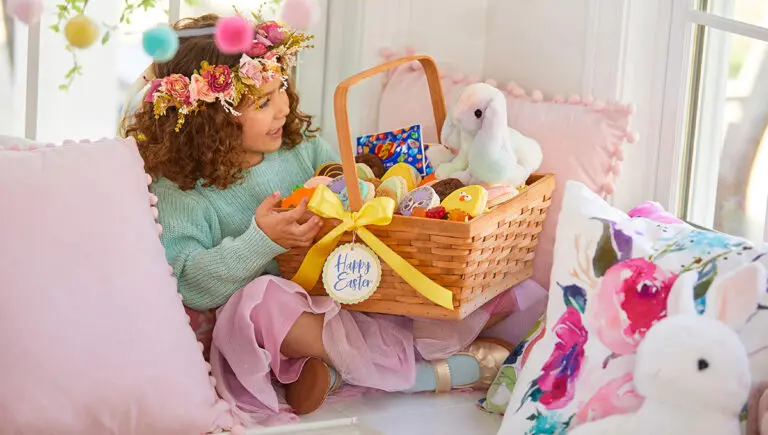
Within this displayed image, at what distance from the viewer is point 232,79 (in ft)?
5.73

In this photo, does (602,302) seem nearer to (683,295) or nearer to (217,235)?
(683,295)

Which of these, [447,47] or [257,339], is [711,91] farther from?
[257,339]

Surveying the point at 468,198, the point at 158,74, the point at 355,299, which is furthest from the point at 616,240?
the point at 158,74

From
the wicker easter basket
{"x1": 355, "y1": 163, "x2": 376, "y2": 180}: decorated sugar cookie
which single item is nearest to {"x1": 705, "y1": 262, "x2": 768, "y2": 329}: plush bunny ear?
the wicker easter basket

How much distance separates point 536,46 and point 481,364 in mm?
737

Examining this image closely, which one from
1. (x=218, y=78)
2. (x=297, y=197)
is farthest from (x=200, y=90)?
(x=297, y=197)

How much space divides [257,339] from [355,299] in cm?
20

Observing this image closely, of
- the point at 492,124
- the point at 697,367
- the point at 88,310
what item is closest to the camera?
the point at 697,367

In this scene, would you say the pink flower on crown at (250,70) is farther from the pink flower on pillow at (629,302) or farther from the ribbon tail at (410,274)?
the pink flower on pillow at (629,302)

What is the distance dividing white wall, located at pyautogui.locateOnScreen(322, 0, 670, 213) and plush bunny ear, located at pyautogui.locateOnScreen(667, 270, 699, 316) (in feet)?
2.46

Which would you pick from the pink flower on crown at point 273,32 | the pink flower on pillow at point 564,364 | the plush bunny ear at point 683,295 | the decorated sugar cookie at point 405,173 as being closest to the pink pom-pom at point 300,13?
the pink flower on crown at point 273,32

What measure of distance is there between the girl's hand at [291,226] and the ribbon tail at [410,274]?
99 millimetres

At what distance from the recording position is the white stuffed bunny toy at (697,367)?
3.52 ft

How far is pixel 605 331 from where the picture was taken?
1.21m
